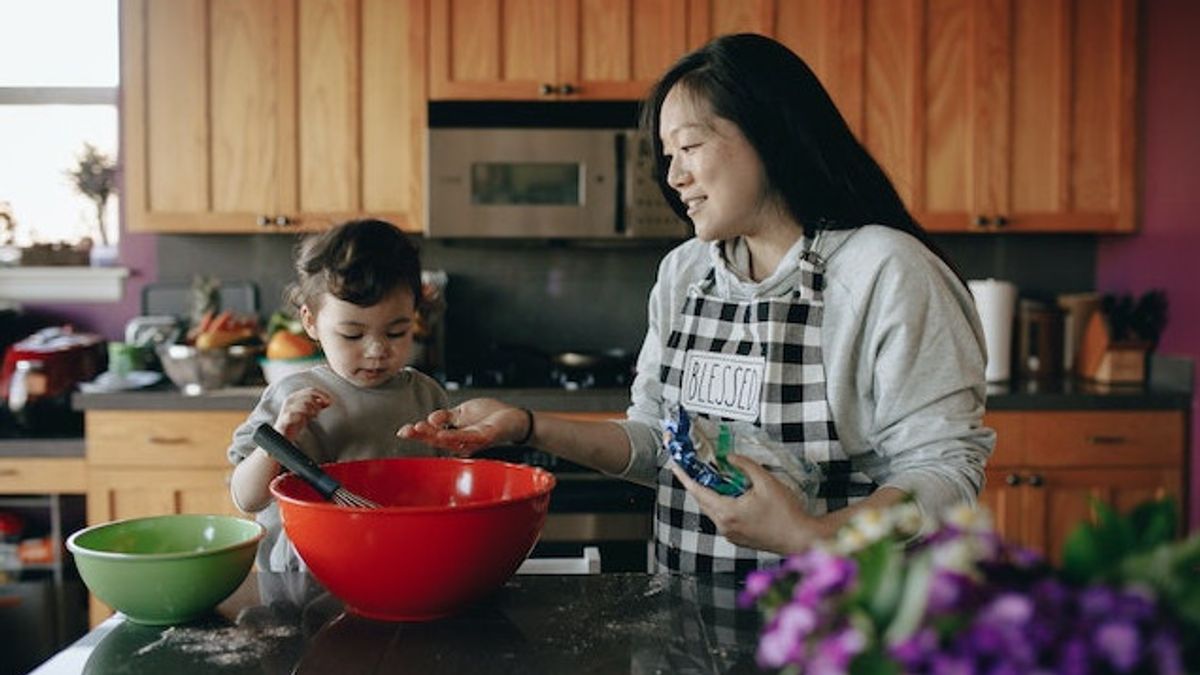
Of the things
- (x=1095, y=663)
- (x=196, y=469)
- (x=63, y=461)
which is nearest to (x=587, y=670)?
(x=1095, y=663)

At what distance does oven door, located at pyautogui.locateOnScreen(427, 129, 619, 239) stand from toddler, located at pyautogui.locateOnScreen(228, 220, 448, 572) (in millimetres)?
1565

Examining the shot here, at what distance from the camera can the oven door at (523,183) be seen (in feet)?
10.9

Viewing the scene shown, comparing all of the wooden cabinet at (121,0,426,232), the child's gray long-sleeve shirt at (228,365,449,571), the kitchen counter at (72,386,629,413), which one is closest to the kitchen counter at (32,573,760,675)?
the child's gray long-sleeve shirt at (228,365,449,571)

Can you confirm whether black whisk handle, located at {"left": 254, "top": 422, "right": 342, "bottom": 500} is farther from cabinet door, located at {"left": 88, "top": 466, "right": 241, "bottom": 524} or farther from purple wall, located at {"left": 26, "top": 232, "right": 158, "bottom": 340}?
purple wall, located at {"left": 26, "top": 232, "right": 158, "bottom": 340}

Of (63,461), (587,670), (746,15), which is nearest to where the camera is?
(587,670)

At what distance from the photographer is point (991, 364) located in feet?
11.0

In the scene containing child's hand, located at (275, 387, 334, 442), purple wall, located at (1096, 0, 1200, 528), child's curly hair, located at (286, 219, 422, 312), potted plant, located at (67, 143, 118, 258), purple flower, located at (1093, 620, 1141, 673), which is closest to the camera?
purple flower, located at (1093, 620, 1141, 673)

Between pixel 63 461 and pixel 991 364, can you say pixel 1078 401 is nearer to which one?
pixel 991 364

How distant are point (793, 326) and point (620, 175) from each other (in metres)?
1.89

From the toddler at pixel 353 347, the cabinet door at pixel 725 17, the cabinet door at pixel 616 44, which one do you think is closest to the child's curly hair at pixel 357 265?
the toddler at pixel 353 347

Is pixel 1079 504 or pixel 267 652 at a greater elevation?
pixel 267 652

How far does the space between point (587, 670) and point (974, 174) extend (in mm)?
2742

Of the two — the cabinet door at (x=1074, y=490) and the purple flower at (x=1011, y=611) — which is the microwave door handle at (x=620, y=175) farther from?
the purple flower at (x=1011, y=611)

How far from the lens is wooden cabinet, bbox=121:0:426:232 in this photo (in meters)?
3.35
